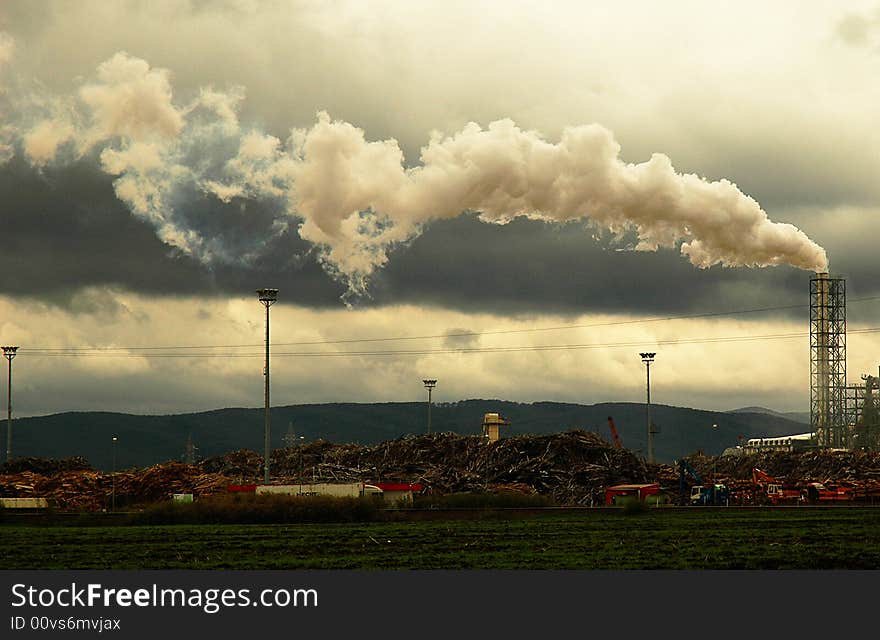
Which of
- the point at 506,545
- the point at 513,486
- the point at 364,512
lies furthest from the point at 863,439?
the point at 506,545

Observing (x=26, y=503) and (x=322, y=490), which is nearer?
(x=322, y=490)

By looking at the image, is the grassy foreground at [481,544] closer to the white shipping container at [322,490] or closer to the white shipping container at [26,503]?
the white shipping container at [322,490]

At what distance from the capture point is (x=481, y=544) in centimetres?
6162

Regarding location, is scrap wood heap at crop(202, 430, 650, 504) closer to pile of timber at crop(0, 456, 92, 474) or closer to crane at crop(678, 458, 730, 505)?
crane at crop(678, 458, 730, 505)

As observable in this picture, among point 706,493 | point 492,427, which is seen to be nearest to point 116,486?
point 492,427

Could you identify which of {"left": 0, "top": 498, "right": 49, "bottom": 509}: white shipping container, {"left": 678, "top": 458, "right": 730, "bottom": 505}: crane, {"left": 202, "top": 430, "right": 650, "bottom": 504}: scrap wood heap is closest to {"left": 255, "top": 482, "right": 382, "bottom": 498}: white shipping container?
{"left": 202, "top": 430, "right": 650, "bottom": 504}: scrap wood heap

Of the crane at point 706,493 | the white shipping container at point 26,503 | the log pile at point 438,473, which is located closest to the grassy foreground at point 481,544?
the crane at point 706,493

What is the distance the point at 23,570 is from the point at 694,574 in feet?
88.9

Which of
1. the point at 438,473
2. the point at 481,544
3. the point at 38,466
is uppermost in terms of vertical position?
the point at 438,473

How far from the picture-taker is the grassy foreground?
5116 cm

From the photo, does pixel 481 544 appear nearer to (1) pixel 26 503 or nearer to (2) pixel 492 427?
(1) pixel 26 503

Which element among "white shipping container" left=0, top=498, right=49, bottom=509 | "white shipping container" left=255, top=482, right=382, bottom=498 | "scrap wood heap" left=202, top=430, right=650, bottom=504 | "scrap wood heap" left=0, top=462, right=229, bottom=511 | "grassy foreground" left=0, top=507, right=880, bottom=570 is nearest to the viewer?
"grassy foreground" left=0, top=507, right=880, bottom=570

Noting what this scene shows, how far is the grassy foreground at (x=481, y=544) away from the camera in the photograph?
51.2 meters

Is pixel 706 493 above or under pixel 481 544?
under
